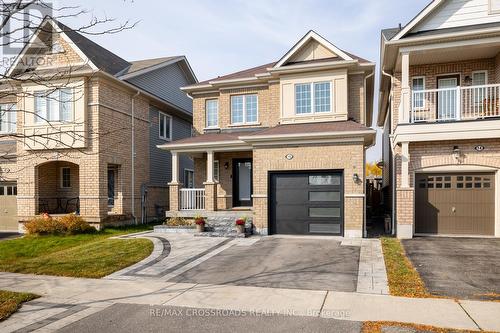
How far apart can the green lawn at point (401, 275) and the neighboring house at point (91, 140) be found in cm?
1040

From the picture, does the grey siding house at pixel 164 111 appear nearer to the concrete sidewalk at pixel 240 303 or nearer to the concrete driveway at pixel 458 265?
the concrete sidewalk at pixel 240 303

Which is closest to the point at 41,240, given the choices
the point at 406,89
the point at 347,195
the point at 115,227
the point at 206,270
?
the point at 115,227

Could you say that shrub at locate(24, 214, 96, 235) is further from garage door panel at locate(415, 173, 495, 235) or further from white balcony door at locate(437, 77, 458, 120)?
white balcony door at locate(437, 77, 458, 120)

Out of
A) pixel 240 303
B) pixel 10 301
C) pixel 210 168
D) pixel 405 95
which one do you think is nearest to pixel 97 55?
pixel 210 168

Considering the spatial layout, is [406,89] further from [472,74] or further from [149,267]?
[149,267]

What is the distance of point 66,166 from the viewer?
18469mm

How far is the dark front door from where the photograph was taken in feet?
42.4

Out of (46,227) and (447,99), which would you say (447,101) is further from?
(46,227)

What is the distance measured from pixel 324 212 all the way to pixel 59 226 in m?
11.0

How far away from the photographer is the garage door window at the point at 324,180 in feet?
42.6

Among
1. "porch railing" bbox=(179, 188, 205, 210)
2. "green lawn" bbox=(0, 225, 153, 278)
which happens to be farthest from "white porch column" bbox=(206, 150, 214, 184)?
"green lawn" bbox=(0, 225, 153, 278)

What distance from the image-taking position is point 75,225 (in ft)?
48.8

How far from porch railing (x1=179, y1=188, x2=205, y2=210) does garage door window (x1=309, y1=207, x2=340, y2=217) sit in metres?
5.38

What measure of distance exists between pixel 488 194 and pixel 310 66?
319 inches
